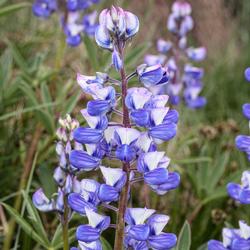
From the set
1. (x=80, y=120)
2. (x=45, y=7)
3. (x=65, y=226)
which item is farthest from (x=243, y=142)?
(x=45, y=7)

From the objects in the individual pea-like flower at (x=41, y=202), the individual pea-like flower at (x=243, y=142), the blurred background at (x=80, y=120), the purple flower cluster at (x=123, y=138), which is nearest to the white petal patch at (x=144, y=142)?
the purple flower cluster at (x=123, y=138)

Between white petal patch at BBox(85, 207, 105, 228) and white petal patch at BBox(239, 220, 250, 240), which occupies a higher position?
white petal patch at BBox(85, 207, 105, 228)

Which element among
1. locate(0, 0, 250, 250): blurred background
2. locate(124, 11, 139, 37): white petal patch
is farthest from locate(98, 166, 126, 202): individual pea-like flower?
locate(0, 0, 250, 250): blurred background

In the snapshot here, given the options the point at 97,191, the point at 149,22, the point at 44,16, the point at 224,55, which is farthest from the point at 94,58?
the point at 149,22

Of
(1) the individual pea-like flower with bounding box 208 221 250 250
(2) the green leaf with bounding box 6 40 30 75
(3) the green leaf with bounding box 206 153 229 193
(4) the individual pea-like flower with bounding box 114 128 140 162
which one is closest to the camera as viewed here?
(4) the individual pea-like flower with bounding box 114 128 140 162

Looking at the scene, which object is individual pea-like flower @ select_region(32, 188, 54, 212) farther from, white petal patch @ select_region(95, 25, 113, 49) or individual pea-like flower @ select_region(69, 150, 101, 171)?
white petal patch @ select_region(95, 25, 113, 49)

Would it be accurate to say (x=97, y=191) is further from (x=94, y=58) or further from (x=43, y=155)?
(x=94, y=58)

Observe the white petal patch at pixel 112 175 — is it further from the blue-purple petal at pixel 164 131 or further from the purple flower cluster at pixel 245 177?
the purple flower cluster at pixel 245 177
